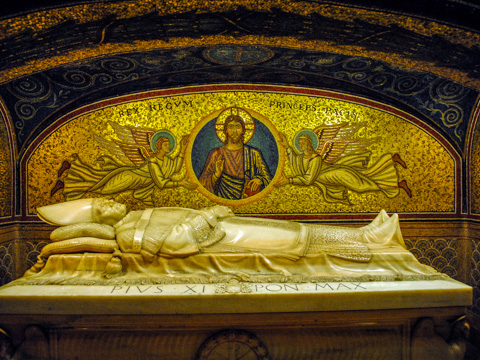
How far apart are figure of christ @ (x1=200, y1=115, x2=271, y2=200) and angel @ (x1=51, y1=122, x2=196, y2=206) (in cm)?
31

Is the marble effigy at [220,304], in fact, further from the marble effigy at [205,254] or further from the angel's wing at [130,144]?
the angel's wing at [130,144]

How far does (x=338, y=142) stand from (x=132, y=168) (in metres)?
2.68

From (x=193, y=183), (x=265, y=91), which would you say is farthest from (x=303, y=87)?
(x=193, y=183)

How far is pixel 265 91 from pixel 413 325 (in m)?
3.06

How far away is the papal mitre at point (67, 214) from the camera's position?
3.38m

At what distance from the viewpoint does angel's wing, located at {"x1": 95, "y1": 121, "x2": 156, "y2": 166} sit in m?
4.36

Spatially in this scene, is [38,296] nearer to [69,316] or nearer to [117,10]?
[69,316]

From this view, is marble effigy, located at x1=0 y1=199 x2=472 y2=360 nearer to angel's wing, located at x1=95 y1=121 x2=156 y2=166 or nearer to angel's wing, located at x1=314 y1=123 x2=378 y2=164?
angel's wing, located at x1=95 y1=121 x2=156 y2=166

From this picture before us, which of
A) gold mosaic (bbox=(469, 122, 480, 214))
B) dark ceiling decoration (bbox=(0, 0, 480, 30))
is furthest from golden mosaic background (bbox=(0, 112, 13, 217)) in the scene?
gold mosaic (bbox=(469, 122, 480, 214))

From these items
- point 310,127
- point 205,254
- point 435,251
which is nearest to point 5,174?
point 205,254

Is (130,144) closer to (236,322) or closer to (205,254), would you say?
(205,254)

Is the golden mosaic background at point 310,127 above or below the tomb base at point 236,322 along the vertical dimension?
above

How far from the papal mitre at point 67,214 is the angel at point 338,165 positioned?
2.27 metres

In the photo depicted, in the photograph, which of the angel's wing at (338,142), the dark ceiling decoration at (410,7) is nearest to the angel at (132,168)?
the angel's wing at (338,142)
